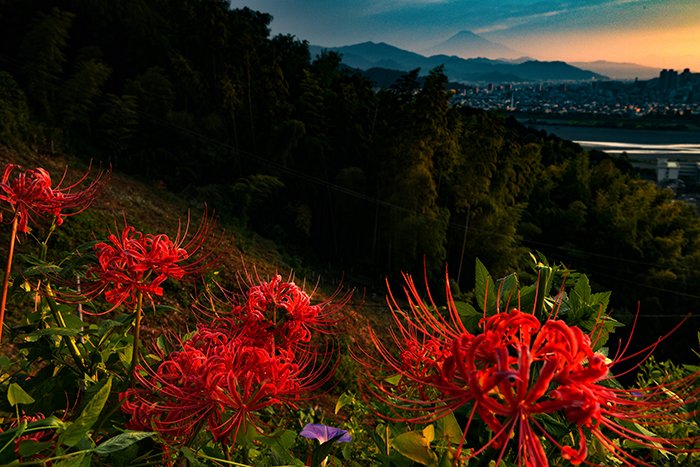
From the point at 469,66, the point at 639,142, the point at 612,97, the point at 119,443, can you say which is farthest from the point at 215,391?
the point at 469,66

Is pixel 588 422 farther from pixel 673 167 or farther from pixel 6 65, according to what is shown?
→ pixel 673 167

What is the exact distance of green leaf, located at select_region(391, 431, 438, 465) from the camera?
61 cm

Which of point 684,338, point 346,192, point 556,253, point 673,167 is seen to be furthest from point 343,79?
point 673,167

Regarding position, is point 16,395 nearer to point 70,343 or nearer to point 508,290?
point 70,343

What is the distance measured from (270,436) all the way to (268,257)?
1081cm

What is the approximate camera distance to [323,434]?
763mm

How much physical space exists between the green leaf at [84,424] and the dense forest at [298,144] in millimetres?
12131

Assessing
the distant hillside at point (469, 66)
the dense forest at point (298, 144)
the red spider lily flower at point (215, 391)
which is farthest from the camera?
the distant hillside at point (469, 66)

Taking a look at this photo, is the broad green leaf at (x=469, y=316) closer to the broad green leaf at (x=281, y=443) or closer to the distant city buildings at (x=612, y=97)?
the broad green leaf at (x=281, y=443)

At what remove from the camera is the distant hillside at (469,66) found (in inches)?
4891

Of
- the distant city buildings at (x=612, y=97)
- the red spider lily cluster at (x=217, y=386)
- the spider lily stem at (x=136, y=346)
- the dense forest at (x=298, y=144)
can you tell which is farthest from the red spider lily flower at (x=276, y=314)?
the distant city buildings at (x=612, y=97)

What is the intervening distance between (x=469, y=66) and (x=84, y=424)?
167 m

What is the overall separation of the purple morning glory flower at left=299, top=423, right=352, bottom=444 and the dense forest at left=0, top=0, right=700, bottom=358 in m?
12.1

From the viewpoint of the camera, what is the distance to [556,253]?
1986cm
